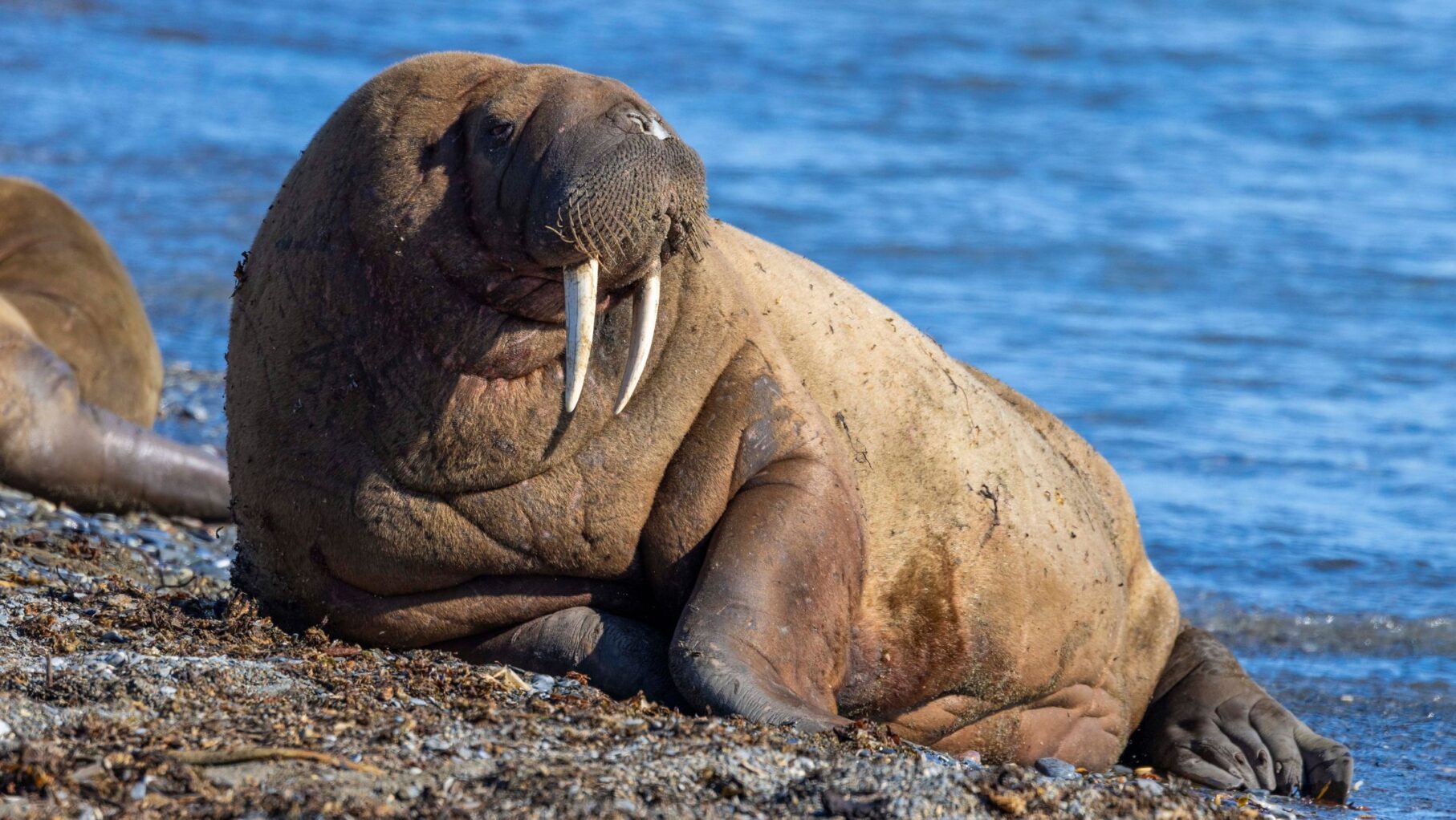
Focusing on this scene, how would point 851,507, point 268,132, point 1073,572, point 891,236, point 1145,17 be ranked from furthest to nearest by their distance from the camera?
point 1145,17 < point 268,132 < point 891,236 < point 1073,572 < point 851,507

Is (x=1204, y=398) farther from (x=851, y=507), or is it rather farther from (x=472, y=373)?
(x=472, y=373)

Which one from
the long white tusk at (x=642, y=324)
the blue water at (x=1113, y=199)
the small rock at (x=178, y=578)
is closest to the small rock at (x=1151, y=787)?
the long white tusk at (x=642, y=324)

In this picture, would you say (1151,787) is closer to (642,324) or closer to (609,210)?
(642,324)

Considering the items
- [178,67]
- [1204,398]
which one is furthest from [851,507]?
[178,67]

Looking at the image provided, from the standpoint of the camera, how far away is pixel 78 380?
29.5ft

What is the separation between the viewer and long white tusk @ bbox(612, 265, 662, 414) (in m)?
4.43

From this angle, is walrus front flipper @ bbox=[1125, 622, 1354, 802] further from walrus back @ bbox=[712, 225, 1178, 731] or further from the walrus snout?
the walrus snout

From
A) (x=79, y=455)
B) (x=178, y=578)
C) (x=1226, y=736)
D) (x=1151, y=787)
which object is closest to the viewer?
(x=1151, y=787)

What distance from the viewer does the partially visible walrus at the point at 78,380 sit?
8.04 meters

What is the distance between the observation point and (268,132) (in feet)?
57.5

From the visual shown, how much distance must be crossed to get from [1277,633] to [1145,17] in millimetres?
19228

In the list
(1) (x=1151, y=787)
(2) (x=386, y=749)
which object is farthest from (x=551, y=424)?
(1) (x=1151, y=787)

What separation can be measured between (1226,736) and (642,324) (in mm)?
2873

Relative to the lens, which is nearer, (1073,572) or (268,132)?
(1073,572)
